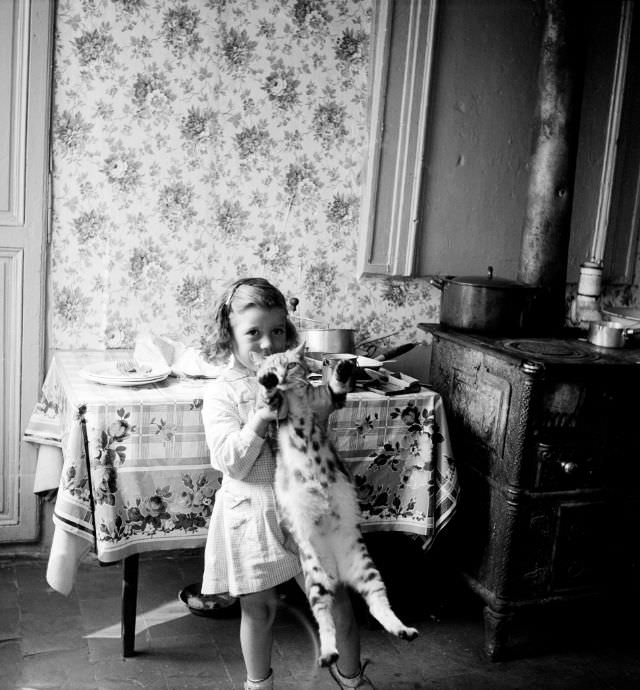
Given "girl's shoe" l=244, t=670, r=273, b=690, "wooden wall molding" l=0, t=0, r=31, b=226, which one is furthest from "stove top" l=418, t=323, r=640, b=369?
"wooden wall molding" l=0, t=0, r=31, b=226

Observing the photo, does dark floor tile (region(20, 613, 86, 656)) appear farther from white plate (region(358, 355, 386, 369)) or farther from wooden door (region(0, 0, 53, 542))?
white plate (region(358, 355, 386, 369))

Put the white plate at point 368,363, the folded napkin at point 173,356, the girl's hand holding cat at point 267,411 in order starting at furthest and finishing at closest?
the white plate at point 368,363
the folded napkin at point 173,356
the girl's hand holding cat at point 267,411

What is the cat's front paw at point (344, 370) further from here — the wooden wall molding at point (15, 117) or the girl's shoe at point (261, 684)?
the wooden wall molding at point (15, 117)

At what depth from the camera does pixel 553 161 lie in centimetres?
309

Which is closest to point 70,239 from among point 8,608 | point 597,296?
point 8,608

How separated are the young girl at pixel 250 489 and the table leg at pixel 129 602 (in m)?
0.37

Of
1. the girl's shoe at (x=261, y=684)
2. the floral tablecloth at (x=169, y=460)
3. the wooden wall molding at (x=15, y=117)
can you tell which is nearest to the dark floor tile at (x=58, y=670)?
the floral tablecloth at (x=169, y=460)

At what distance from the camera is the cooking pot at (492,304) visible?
9.37ft

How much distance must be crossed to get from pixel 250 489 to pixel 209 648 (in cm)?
76

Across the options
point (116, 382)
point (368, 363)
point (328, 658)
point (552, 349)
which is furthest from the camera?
point (368, 363)

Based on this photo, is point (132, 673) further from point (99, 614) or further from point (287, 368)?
point (287, 368)

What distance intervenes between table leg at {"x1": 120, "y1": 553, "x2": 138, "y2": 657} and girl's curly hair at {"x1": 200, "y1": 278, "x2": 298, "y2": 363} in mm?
712

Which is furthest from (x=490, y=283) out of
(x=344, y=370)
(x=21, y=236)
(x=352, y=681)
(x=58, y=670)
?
(x=58, y=670)

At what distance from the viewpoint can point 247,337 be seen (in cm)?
216
